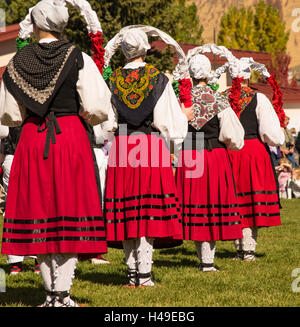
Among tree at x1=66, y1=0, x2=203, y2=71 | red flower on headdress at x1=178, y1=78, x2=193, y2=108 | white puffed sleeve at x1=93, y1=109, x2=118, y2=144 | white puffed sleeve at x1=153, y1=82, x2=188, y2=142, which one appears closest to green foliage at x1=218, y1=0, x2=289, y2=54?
tree at x1=66, y1=0, x2=203, y2=71

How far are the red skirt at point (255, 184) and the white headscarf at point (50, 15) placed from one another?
380 centimetres

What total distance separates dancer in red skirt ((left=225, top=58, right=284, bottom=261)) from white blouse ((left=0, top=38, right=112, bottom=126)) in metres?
3.28

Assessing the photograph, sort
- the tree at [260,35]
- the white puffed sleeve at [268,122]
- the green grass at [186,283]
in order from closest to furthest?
the green grass at [186,283]
the white puffed sleeve at [268,122]
the tree at [260,35]

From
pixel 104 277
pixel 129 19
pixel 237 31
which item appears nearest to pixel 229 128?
pixel 104 277

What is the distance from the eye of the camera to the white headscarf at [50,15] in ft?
15.8

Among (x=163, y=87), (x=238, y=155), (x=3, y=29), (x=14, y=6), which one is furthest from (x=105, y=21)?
(x=163, y=87)

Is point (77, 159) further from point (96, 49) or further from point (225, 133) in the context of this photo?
point (225, 133)

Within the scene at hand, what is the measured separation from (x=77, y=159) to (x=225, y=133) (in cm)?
265

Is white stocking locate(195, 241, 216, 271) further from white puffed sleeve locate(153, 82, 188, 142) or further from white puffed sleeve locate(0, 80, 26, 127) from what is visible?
white puffed sleeve locate(0, 80, 26, 127)

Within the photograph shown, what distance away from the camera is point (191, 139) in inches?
288

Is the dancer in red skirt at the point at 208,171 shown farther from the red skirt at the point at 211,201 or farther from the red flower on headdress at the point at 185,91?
the red flower on headdress at the point at 185,91

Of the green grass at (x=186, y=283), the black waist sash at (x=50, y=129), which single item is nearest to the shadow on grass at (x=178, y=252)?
the green grass at (x=186, y=283)

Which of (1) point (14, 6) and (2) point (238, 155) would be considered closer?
(2) point (238, 155)

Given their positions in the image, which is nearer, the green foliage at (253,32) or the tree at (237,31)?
the tree at (237,31)
